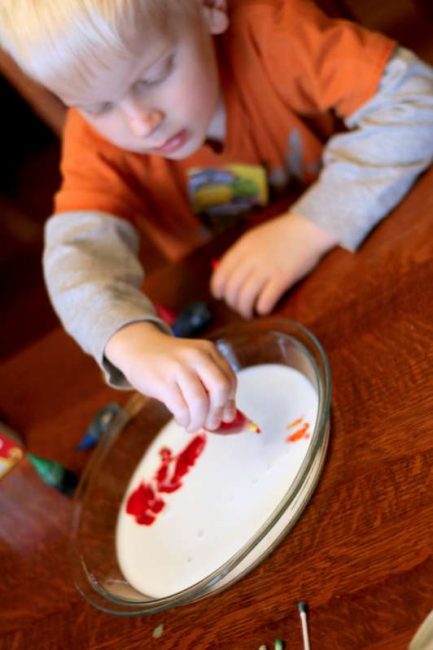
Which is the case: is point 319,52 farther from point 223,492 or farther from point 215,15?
point 223,492

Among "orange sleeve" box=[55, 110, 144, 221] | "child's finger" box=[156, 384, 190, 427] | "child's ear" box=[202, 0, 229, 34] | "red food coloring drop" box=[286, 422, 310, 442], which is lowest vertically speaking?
"red food coloring drop" box=[286, 422, 310, 442]

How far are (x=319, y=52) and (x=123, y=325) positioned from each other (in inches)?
16.7

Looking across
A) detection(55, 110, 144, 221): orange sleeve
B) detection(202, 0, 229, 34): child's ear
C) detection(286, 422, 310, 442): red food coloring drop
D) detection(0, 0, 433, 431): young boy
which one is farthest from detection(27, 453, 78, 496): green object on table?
detection(202, 0, 229, 34): child's ear

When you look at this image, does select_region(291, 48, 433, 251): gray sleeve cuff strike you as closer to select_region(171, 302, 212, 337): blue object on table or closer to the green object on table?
select_region(171, 302, 212, 337): blue object on table

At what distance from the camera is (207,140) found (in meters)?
0.93

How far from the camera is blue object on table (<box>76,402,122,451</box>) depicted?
709 mm

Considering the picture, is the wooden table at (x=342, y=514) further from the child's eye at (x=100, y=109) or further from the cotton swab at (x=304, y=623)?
the child's eye at (x=100, y=109)

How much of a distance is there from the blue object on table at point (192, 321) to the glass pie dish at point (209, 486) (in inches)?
2.0

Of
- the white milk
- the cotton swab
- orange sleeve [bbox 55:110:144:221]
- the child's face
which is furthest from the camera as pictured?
orange sleeve [bbox 55:110:144:221]

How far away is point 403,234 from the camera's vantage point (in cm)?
65

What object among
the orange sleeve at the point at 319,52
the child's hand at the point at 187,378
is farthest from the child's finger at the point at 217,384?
the orange sleeve at the point at 319,52

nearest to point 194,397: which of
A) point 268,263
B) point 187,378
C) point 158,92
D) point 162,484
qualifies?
point 187,378

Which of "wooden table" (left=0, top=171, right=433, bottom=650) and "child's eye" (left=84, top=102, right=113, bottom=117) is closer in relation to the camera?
"wooden table" (left=0, top=171, right=433, bottom=650)

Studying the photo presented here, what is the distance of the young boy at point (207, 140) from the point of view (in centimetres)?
62
